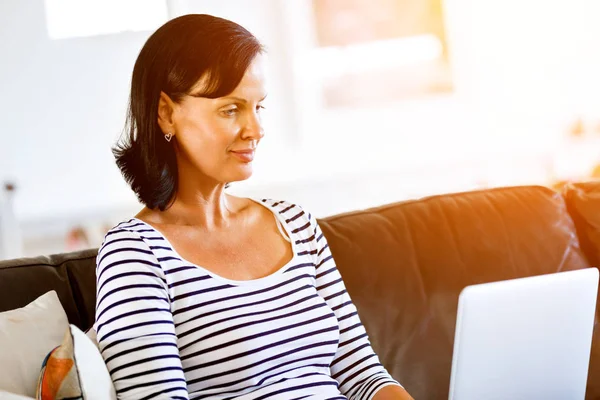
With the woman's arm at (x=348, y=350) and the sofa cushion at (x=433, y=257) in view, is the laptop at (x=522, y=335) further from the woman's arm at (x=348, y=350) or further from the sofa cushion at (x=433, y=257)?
the sofa cushion at (x=433, y=257)

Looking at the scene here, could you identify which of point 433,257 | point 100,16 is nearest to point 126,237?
point 433,257

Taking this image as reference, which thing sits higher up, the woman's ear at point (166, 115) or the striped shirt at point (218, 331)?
the woman's ear at point (166, 115)

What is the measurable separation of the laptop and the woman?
0.18 meters

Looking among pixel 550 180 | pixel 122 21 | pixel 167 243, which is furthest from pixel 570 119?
pixel 167 243

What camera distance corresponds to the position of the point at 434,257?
1883 mm

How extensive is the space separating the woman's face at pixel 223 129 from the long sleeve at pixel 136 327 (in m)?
0.22

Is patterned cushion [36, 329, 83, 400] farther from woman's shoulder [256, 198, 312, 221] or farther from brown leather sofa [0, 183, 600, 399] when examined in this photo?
woman's shoulder [256, 198, 312, 221]

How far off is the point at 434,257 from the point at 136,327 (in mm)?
827

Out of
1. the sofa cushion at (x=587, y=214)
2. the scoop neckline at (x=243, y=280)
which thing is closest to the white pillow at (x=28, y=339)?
the scoop neckline at (x=243, y=280)

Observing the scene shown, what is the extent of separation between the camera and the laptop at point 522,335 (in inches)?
52.0

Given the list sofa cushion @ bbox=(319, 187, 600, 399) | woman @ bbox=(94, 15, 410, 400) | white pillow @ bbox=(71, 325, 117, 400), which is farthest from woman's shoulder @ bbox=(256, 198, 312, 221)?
white pillow @ bbox=(71, 325, 117, 400)

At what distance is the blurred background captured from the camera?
3588 millimetres

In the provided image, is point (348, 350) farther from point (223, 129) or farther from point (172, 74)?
point (172, 74)

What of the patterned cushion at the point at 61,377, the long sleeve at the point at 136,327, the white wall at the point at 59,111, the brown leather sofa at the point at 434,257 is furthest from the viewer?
the white wall at the point at 59,111
